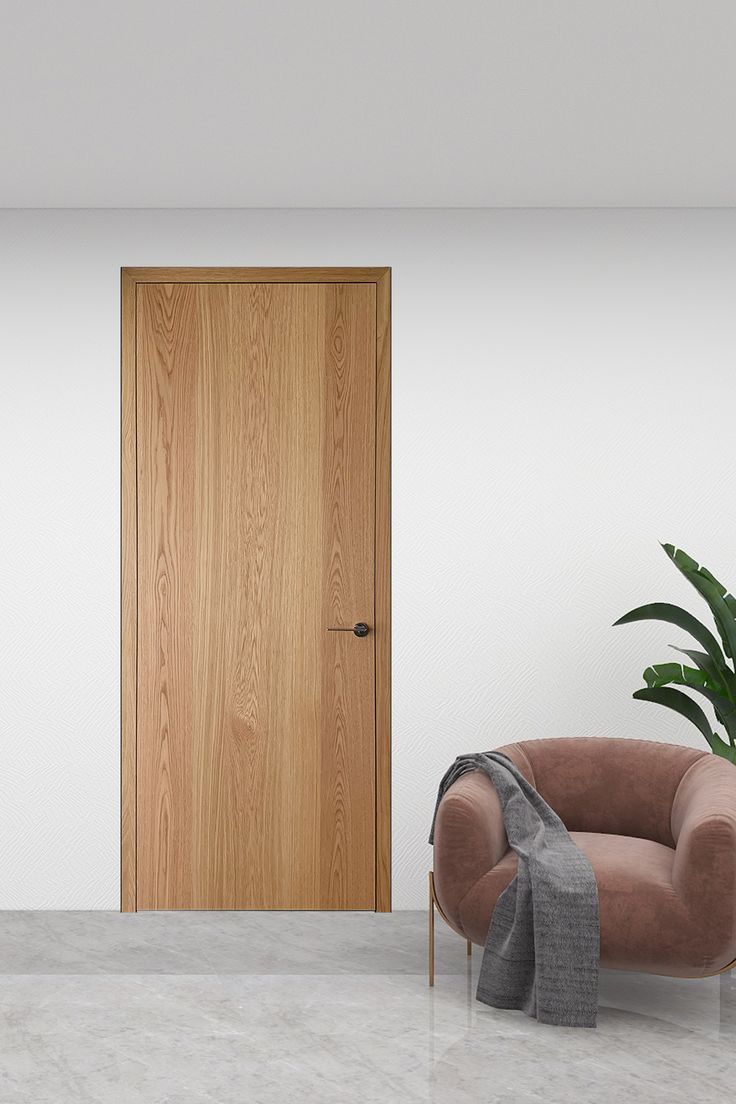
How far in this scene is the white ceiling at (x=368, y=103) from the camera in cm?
235

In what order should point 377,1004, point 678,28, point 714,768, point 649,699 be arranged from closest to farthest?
point 678,28
point 377,1004
point 714,768
point 649,699

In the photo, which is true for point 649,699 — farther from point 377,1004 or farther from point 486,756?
point 377,1004

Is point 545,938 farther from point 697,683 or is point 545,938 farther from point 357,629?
point 357,629

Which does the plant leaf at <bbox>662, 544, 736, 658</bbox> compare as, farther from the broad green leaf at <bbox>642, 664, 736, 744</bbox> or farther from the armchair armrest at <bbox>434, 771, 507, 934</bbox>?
the armchair armrest at <bbox>434, 771, 507, 934</bbox>

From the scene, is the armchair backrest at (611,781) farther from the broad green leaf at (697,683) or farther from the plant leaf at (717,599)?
the plant leaf at (717,599)

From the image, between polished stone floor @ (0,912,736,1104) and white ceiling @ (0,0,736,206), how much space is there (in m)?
2.54

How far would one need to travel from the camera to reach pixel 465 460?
366 centimetres

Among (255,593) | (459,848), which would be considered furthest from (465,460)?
→ (459,848)

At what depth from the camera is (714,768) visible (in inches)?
120

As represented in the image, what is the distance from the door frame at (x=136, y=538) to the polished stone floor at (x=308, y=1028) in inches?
12.6

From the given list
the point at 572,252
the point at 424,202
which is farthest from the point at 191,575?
the point at 572,252

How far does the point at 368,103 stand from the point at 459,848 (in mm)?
2118

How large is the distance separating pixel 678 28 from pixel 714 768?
2069 millimetres

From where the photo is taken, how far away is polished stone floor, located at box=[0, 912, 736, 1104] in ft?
7.80
